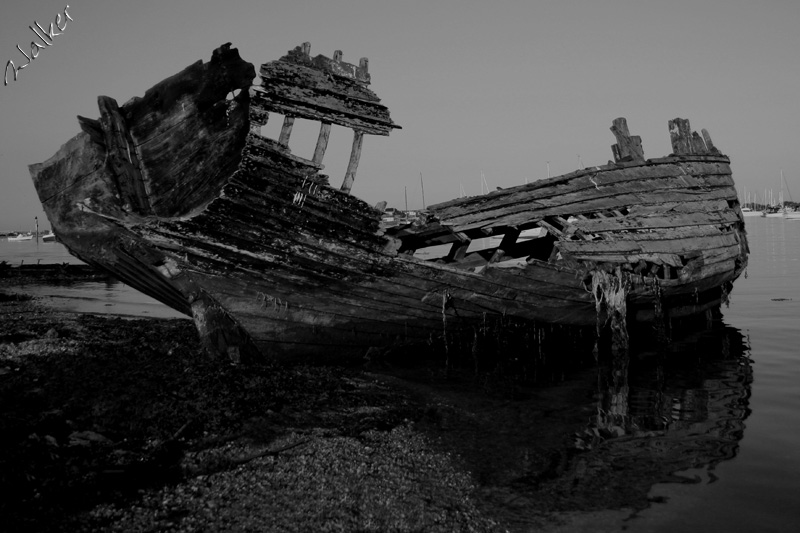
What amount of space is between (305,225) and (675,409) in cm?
485

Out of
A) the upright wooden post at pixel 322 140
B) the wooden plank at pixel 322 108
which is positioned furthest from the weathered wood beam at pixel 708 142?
the upright wooden post at pixel 322 140

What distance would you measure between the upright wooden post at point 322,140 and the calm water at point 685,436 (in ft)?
11.1

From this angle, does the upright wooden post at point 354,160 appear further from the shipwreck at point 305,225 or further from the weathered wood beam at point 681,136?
the weathered wood beam at point 681,136

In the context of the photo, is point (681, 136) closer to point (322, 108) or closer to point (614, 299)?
point (614, 299)

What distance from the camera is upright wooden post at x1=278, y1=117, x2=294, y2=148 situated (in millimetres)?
6406

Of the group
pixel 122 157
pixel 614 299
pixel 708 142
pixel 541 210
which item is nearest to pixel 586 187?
pixel 541 210

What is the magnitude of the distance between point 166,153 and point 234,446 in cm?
454

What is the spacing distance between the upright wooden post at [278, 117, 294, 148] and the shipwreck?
0.9 inches

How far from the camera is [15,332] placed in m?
9.13

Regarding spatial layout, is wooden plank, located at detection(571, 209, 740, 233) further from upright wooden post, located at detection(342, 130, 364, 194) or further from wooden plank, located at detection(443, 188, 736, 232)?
upright wooden post, located at detection(342, 130, 364, 194)

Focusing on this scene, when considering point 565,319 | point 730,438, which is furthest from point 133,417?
point 565,319

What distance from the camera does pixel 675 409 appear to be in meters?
6.82

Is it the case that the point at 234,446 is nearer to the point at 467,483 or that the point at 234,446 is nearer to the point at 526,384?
the point at 467,483

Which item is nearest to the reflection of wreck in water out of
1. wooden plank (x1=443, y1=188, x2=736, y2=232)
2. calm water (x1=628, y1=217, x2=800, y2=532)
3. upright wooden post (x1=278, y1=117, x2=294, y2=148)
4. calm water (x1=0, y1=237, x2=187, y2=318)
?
calm water (x1=628, y1=217, x2=800, y2=532)
